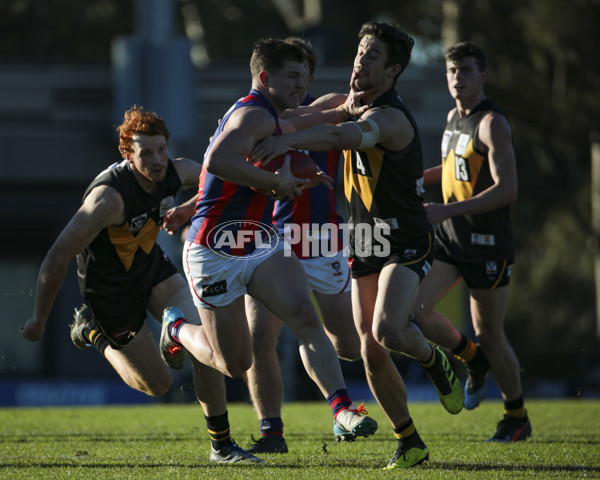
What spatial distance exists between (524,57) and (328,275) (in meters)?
18.6

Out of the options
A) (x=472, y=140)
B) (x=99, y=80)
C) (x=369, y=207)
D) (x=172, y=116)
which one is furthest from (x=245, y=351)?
(x=99, y=80)

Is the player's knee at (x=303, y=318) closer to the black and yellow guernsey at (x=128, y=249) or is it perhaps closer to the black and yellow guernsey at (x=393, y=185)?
the black and yellow guernsey at (x=393, y=185)

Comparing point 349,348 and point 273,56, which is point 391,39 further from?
point 349,348

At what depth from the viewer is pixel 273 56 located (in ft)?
20.1

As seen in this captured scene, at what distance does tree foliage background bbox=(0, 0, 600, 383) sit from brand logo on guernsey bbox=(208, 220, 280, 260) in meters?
13.8

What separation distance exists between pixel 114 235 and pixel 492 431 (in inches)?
142

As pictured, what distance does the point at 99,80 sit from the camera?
Answer: 62.9 feet

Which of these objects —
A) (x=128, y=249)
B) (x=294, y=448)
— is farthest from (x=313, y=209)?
(x=294, y=448)

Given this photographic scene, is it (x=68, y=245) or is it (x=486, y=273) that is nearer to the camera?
(x=68, y=245)

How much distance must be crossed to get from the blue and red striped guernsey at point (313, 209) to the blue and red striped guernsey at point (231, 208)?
1.17 m

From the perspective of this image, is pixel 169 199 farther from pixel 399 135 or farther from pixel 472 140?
pixel 472 140

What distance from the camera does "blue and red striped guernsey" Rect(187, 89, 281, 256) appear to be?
604 cm

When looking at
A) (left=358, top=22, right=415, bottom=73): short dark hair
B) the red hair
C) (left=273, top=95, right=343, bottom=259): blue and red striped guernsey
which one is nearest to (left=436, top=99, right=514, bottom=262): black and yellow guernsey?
(left=273, top=95, right=343, bottom=259): blue and red striped guernsey

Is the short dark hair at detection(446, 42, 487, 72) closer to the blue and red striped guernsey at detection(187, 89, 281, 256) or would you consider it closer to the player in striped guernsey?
the player in striped guernsey
